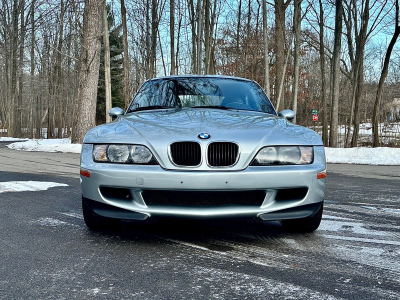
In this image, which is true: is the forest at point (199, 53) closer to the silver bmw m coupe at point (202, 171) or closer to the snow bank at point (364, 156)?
the snow bank at point (364, 156)

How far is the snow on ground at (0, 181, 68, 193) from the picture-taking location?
6.14m

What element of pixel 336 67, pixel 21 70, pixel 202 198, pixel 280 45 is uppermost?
pixel 21 70

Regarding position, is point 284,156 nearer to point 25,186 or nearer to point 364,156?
point 25,186

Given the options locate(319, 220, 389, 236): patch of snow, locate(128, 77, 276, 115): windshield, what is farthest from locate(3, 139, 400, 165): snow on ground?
locate(319, 220, 389, 236): patch of snow

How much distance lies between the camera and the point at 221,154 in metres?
3.14

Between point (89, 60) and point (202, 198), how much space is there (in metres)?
14.6

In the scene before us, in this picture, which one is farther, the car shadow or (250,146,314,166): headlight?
the car shadow

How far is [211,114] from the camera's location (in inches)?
153

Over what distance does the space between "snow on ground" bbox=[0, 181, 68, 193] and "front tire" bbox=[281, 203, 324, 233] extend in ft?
13.0

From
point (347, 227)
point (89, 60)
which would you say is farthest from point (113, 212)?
point (89, 60)

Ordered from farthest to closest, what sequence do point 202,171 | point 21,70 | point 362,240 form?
point 21,70
point 362,240
point 202,171

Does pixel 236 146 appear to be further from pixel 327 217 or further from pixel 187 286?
pixel 327 217

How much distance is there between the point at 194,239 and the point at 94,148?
1.11 metres

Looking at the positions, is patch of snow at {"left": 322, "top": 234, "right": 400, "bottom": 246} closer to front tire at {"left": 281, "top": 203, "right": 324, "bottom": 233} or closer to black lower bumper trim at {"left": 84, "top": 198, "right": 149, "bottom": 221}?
front tire at {"left": 281, "top": 203, "right": 324, "bottom": 233}
